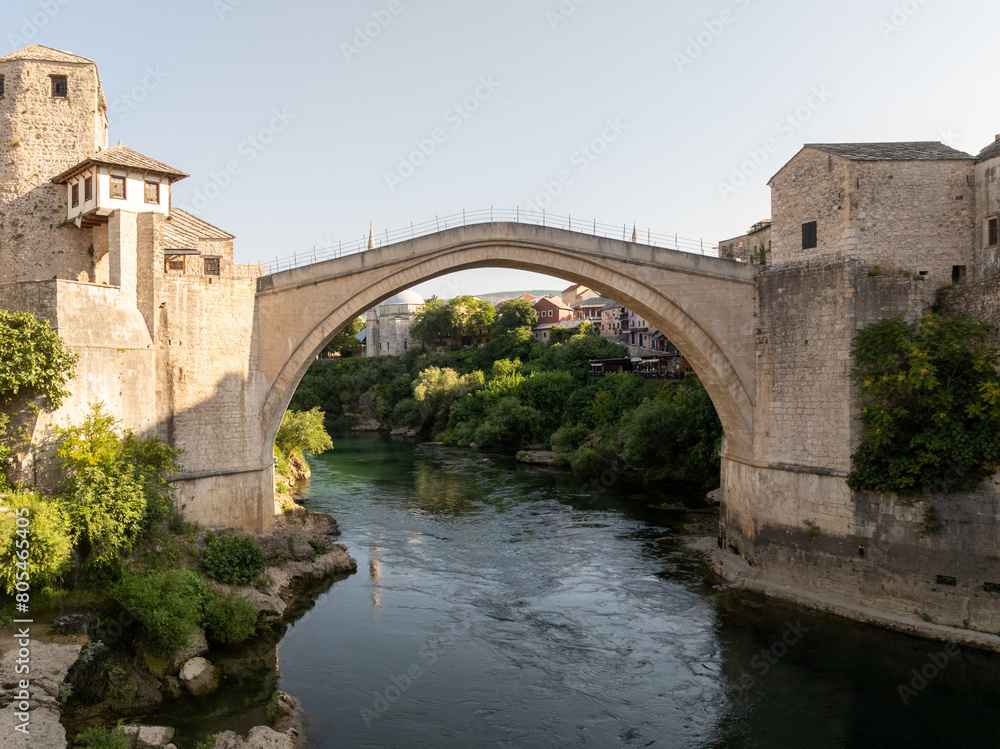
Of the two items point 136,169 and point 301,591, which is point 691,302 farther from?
point 136,169

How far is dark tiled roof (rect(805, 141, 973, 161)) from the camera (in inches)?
526

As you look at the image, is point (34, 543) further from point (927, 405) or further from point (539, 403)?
point (539, 403)

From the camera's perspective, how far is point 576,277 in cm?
1645

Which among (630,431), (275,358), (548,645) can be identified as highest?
(275,358)

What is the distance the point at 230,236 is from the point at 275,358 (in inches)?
144

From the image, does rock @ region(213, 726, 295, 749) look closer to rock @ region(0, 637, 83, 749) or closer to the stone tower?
rock @ region(0, 637, 83, 749)

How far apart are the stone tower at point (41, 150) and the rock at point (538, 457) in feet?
63.4

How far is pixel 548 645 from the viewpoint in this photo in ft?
40.1

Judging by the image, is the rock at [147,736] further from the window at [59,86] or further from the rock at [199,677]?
the window at [59,86]

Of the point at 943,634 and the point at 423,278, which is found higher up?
the point at 423,278

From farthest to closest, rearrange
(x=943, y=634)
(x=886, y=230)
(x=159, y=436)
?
(x=159, y=436) < (x=886, y=230) < (x=943, y=634)

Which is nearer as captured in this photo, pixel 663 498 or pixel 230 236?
pixel 230 236

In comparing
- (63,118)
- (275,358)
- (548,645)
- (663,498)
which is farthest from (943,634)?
(63,118)

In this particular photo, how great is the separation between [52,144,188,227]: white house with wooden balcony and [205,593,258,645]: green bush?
8.48m
